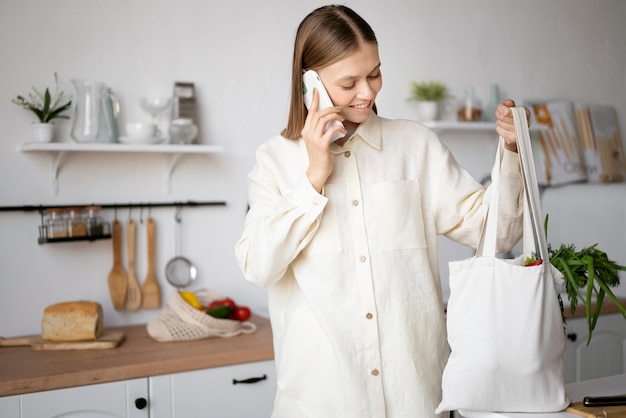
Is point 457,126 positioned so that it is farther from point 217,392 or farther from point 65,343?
point 65,343

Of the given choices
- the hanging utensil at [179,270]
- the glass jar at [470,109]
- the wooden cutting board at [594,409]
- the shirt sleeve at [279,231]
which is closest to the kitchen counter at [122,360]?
the hanging utensil at [179,270]

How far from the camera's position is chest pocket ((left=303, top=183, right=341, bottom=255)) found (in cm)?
139

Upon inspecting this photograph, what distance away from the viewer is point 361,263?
4.57 ft

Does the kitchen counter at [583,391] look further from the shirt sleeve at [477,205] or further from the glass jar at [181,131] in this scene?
the glass jar at [181,131]

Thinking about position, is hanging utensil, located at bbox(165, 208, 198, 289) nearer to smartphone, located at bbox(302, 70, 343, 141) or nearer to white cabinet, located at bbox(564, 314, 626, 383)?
smartphone, located at bbox(302, 70, 343, 141)

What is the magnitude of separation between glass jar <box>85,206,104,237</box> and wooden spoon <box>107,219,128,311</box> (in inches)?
4.1

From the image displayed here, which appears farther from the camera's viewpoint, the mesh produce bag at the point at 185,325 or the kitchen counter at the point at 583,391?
the mesh produce bag at the point at 185,325

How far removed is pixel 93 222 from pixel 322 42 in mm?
1233

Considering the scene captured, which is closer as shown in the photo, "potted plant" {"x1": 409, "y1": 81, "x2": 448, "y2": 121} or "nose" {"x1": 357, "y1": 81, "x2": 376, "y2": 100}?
"nose" {"x1": 357, "y1": 81, "x2": 376, "y2": 100}

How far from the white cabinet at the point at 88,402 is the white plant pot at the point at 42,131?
809 mm

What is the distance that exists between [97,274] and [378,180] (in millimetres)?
1340

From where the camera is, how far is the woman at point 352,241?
136 cm

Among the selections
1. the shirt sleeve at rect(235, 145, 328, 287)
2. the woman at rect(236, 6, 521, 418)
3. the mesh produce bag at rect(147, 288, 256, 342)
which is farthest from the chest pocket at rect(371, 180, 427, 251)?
the mesh produce bag at rect(147, 288, 256, 342)

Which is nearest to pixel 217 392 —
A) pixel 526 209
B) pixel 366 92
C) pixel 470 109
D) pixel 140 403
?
pixel 140 403
